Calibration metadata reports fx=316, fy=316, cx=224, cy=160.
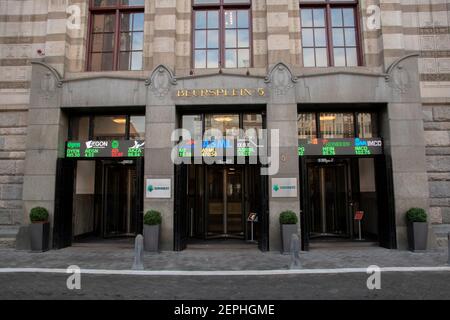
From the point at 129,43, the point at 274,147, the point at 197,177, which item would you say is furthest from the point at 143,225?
the point at 129,43

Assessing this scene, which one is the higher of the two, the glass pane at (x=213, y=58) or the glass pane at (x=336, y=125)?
the glass pane at (x=213, y=58)

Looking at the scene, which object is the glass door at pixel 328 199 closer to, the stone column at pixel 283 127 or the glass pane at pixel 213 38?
the stone column at pixel 283 127

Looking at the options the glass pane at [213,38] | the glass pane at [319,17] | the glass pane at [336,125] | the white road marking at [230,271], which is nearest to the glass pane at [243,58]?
the glass pane at [213,38]

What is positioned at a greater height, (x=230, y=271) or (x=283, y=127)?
(x=283, y=127)

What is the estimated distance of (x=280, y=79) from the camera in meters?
12.1

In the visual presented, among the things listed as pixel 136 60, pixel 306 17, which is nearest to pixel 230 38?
pixel 306 17

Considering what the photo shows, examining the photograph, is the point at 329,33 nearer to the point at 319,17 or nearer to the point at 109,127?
the point at 319,17

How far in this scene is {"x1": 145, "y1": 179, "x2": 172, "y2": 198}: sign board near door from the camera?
38.8 feet

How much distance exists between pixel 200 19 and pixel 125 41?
331 cm

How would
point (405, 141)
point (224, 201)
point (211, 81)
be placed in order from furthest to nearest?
point (224, 201), point (211, 81), point (405, 141)

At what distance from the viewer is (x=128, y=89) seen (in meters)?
12.4

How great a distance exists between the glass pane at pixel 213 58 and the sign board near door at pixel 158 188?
5.08 m

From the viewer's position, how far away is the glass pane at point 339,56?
13031 millimetres

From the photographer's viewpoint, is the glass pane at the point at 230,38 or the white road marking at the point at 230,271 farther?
the glass pane at the point at 230,38
